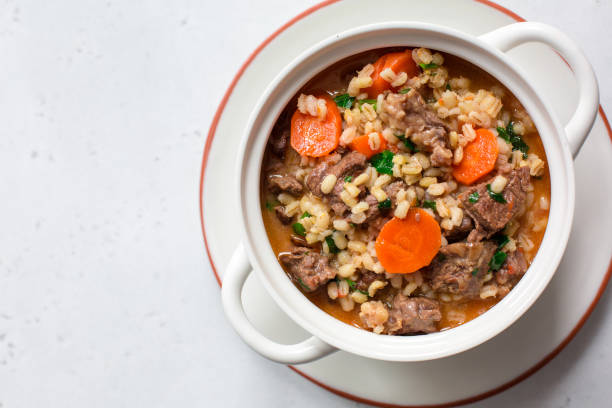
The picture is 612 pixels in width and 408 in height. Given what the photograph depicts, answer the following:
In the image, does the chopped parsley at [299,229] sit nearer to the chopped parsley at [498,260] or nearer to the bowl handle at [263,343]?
the bowl handle at [263,343]

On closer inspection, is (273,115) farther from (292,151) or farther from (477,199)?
(477,199)

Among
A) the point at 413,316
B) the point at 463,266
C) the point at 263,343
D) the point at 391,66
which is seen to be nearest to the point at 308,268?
the point at 263,343

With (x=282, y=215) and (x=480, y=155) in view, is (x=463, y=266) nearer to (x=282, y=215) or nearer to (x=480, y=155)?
(x=480, y=155)

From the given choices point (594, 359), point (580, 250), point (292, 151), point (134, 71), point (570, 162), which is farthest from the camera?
point (134, 71)

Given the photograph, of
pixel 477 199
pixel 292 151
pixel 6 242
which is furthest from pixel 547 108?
pixel 6 242

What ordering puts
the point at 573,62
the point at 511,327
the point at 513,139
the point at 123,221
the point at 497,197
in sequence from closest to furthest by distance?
the point at 573,62 → the point at 497,197 → the point at 513,139 → the point at 511,327 → the point at 123,221

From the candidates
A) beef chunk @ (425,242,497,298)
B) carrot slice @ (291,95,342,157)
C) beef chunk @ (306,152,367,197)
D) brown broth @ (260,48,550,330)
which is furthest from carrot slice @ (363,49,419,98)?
beef chunk @ (425,242,497,298)

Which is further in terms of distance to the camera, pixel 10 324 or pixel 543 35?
pixel 10 324
